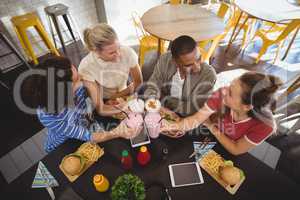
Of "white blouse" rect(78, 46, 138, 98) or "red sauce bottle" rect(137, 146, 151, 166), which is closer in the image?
"red sauce bottle" rect(137, 146, 151, 166)

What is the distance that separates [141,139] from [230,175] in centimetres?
56

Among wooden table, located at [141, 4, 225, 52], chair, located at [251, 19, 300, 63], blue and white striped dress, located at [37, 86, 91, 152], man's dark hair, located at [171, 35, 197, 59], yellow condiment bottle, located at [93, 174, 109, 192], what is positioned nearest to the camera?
yellow condiment bottle, located at [93, 174, 109, 192]

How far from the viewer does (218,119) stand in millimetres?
1396

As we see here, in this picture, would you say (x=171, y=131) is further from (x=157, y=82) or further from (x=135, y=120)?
(x=157, y=82)

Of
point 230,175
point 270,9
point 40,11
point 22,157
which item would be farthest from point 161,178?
point 40,11

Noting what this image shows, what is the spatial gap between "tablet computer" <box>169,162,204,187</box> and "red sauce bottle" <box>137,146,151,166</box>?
146 mm

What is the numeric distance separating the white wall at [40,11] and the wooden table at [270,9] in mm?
2890

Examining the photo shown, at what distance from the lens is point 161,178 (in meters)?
1.11

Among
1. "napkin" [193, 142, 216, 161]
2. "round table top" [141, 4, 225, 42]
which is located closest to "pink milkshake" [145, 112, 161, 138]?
"napkin" [193, 142, 216, 161]

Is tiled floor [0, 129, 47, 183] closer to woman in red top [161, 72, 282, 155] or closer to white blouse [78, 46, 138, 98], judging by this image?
white blouse [78, 46, 138, 98]

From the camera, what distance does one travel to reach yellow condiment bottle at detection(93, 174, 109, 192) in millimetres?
999

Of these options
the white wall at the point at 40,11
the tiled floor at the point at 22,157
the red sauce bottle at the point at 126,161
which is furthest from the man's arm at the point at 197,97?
the white wall at the point at 40,11

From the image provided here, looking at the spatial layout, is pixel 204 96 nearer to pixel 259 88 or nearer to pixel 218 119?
pixel 218 119

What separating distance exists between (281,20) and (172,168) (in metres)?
2.86
